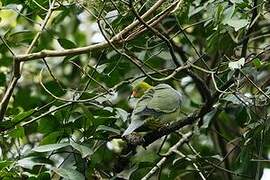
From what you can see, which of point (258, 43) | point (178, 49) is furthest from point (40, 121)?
point (258, 43)

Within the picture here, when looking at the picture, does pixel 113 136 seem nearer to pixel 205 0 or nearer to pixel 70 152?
pixel 70 152

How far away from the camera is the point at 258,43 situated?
6.91 ft

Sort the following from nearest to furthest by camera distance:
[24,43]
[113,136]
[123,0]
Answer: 1. [123,0]
2. [113,136]
3. [24,43]

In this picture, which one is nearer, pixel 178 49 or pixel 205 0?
pixel 205 0

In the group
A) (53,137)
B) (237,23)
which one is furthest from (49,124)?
(237,23)

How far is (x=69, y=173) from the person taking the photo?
3.94 ft

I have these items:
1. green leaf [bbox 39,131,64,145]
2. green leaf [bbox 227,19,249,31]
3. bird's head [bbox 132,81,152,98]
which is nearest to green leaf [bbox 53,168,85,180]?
green leaf [bbox 39,131,64,145]

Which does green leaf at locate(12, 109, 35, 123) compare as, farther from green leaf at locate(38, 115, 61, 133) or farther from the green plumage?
the green plumage

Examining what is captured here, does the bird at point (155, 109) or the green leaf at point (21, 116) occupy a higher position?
the green leaf at point (21, 116)

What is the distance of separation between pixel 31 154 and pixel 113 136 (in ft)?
0.60

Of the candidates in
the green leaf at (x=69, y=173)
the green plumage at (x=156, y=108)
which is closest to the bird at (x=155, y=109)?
the green plumage at (x=156, y=108)

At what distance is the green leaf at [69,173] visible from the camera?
1.18 m

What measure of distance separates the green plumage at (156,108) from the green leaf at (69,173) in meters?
0.12

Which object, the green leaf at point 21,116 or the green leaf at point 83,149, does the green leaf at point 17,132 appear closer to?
the green leaf at point 21,116
